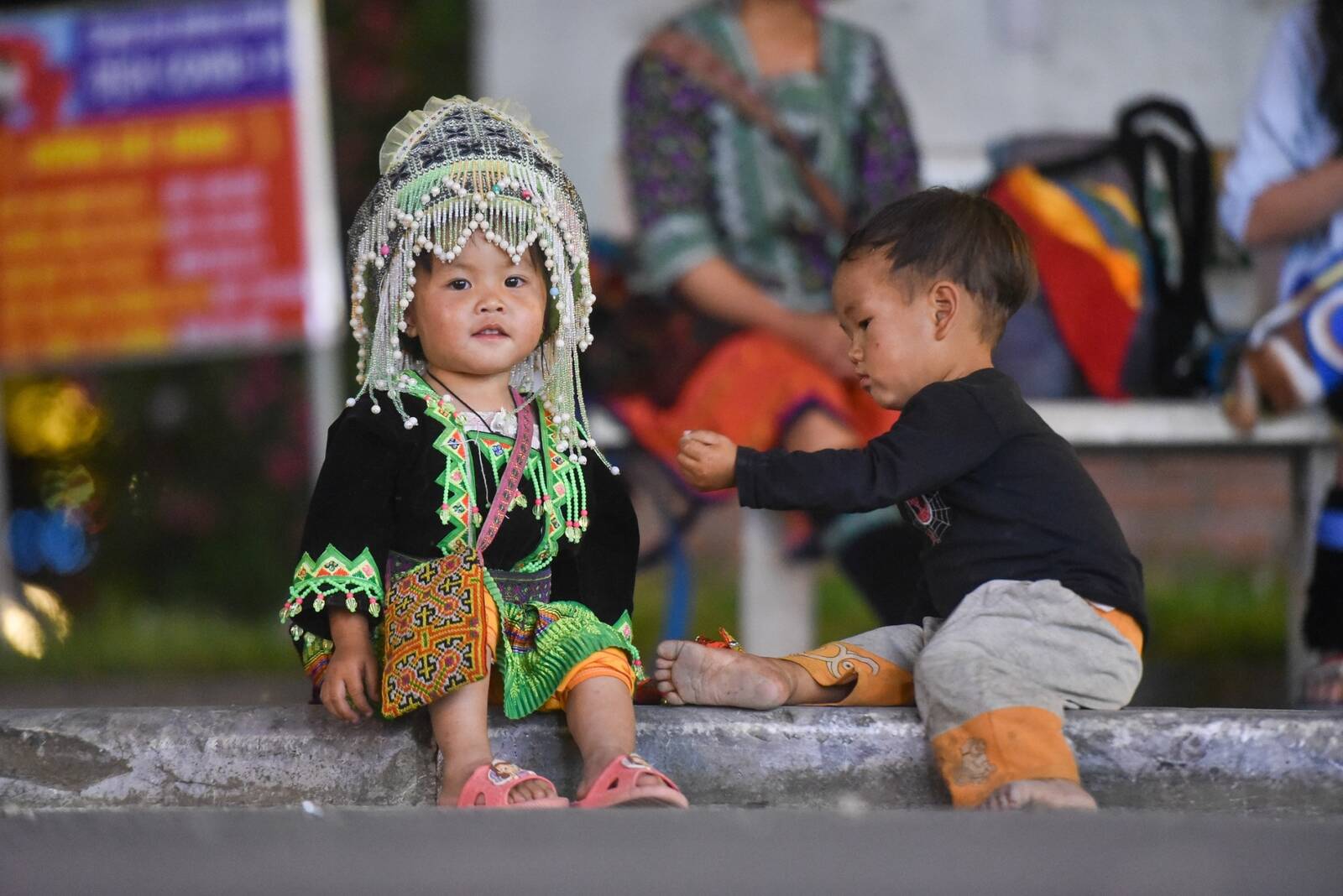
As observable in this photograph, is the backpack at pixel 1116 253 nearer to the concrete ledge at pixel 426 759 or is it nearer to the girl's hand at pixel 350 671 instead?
the concrete ledge at pixel 426 759

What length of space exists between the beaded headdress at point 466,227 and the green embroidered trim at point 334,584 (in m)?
0.25

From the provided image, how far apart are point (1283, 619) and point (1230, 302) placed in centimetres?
110

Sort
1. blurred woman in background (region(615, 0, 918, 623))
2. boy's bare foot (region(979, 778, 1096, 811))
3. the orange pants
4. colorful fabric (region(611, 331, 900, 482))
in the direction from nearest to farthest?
boy's bare foot (region(979, 778, 1096, 811))
the orange pants
colorful fabric (region(611, 331, 900, 482))
blurred woman in background (region(615, 0, 918, 623))

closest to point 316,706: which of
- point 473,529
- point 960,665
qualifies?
point 473,529

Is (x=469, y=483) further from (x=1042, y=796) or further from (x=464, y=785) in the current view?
(x=1042, y=796)

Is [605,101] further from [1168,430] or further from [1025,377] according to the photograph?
Result: [1168,430]

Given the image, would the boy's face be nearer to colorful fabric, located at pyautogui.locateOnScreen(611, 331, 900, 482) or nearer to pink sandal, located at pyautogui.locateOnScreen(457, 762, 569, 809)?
pink sandal, located at pyautogui.locateOnScreen(457, 762, 569, 809)

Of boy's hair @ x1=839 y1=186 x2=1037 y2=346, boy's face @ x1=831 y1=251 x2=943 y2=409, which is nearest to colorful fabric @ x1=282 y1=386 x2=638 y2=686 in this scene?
boy's face @ x1=831 y1=251 x2=943 y2=409

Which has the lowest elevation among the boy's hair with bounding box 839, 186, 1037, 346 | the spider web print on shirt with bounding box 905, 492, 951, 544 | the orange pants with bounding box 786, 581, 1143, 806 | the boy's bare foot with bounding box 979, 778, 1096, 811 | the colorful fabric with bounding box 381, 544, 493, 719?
the boy's bare foot with bounding box 979, 778, 1096, 811

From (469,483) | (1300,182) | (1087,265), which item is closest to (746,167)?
(1087,265)

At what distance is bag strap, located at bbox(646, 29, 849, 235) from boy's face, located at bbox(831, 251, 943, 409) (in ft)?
6.37

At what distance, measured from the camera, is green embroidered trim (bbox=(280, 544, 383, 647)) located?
2285 millimetres

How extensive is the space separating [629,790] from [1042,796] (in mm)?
548

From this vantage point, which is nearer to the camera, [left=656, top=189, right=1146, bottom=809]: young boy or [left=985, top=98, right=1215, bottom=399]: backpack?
[left=656, top=189, right=1146, bottom=809]: young boy
